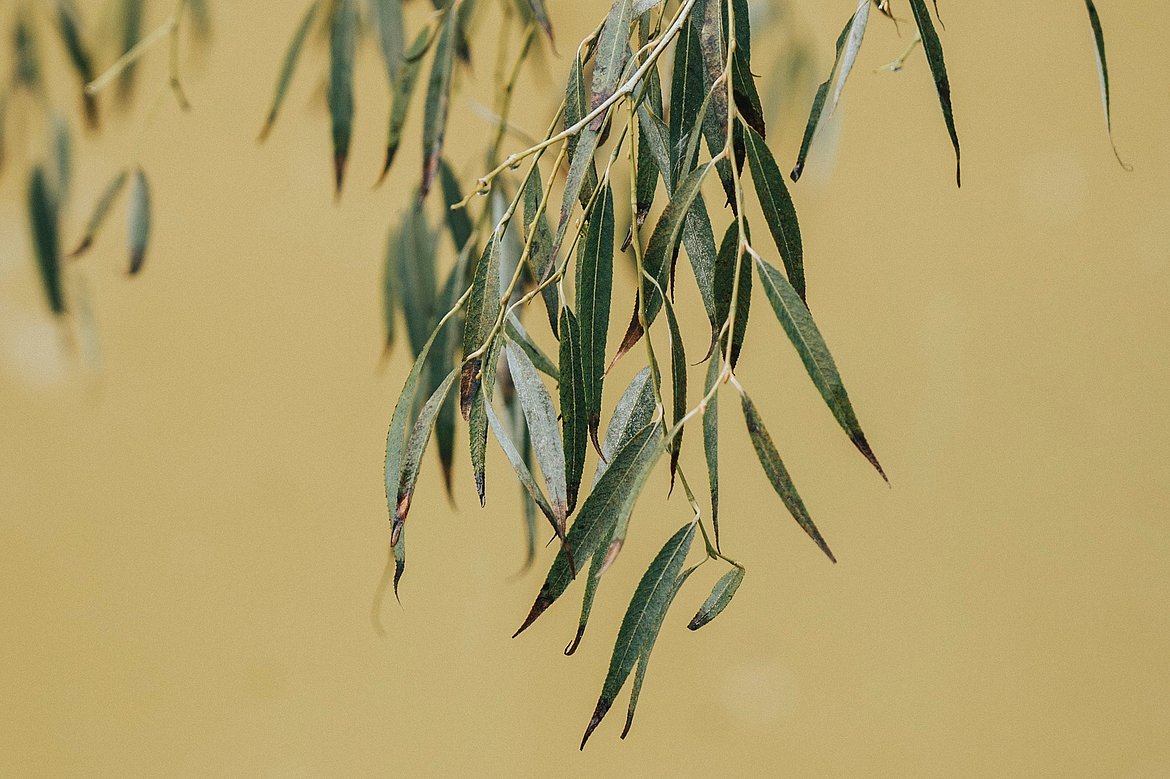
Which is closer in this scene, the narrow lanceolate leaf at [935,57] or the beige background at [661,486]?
the narrow lanceolate leaf at [935,57]

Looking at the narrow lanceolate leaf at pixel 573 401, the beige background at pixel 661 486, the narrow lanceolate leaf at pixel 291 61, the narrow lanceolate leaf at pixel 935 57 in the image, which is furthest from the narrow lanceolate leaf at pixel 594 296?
the beige background at pixel 661 486

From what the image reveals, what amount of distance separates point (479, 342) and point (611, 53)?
0.51ft

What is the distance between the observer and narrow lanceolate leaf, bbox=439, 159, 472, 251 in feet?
2.88

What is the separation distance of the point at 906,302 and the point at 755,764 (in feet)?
1.86

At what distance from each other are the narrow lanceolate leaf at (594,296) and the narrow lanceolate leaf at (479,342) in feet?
0.14

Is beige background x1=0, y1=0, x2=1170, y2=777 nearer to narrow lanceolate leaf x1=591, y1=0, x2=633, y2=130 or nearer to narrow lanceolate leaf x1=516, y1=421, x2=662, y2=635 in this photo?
narrow lanceolate leaf x1=591, y1=0, x2=633, y2=130

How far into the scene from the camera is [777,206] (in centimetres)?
48

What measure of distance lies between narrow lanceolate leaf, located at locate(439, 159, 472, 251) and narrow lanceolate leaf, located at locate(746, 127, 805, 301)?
1.37 ft

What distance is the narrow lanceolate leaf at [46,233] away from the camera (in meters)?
0.99

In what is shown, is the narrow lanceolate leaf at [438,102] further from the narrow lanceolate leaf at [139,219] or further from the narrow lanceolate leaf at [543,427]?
the narrow lanceolate leaf at [139,219]

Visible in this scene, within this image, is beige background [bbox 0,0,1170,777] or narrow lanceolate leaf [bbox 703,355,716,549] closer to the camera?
narrow lanceolate leaf [bbox 703,355,716,549]

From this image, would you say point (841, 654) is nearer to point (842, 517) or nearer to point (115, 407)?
point (842, 517)

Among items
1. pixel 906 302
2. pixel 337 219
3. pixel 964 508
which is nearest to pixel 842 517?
pixel 964 508

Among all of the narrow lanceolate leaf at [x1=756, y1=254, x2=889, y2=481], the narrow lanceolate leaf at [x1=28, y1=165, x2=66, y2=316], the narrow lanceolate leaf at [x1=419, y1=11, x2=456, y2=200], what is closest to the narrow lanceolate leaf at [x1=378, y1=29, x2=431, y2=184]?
the narrow lanceolate leaf at [x1=419, y1=11, x2=456, y2=200]
